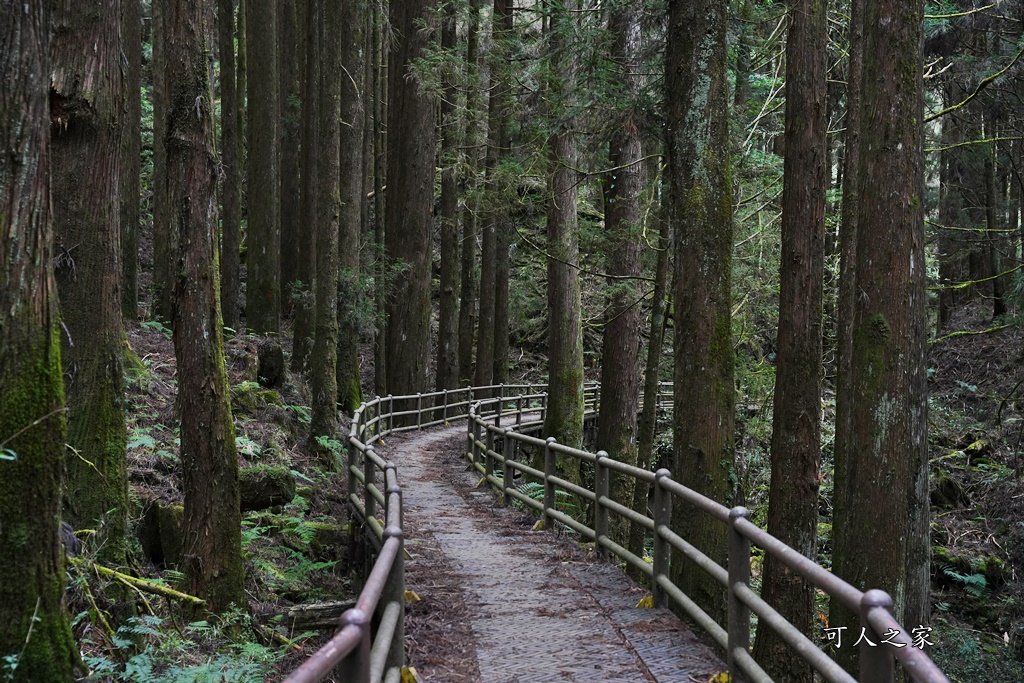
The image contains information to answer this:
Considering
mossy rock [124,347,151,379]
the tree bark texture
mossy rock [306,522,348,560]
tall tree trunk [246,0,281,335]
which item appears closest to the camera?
mossy rock [306,522,348,560]

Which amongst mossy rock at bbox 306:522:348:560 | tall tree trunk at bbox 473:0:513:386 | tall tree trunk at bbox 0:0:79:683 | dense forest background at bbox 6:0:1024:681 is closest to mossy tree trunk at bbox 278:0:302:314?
dense forest background at bbox 6:0:1024:681

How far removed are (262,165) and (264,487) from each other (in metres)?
12.9

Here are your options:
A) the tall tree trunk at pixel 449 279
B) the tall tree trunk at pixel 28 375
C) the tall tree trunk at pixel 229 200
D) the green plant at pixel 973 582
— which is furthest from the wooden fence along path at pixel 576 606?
the tall tree trunk at pixel 449 279

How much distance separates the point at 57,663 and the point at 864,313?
7.18 meters

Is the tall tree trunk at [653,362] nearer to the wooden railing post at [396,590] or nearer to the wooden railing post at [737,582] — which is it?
the wooden railing post at [737,582]

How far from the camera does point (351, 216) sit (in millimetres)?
19891

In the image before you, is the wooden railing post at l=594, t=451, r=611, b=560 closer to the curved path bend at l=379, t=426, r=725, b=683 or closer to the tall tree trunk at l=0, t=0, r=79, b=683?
the curved path bend at l=379, t=426, r=725, b=683

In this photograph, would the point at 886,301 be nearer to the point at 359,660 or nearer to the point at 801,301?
the point at 801,301

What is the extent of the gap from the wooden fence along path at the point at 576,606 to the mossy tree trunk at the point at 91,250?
101 inches

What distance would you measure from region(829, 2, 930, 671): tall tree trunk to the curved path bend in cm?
236

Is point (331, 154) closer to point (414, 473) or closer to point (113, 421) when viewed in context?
point (414, 473)

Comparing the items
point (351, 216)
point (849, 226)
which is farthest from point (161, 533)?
point (351, 216)

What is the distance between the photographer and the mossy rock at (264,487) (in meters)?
11.2

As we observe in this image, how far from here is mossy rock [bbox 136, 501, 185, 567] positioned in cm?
907
